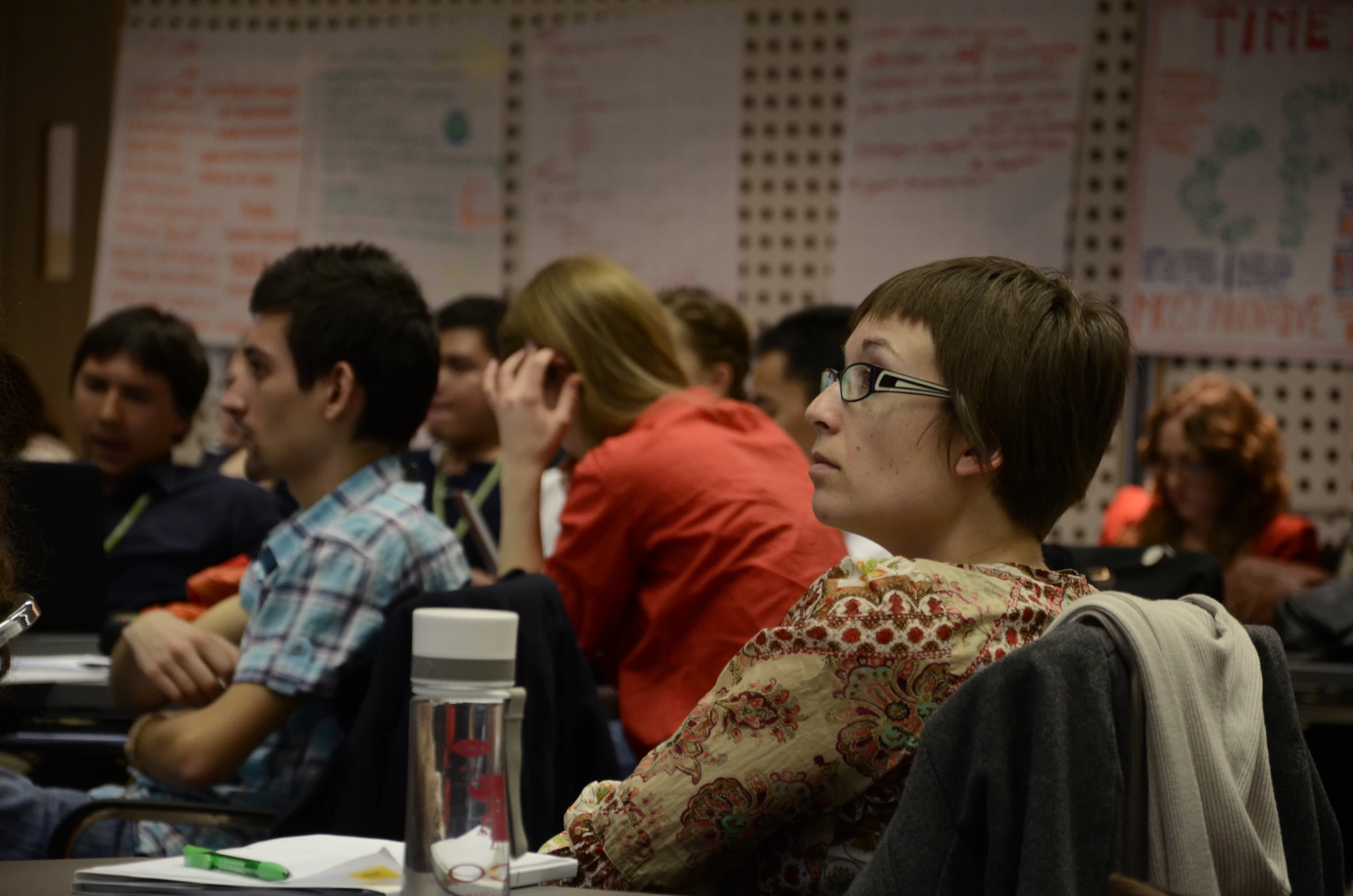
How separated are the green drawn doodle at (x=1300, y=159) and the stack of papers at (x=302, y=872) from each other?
3.38 metres

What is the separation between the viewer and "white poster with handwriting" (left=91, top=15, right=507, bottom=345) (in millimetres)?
4648

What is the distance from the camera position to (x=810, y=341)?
→ 141 inches

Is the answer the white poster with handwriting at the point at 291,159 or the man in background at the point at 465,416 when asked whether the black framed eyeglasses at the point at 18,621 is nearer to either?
the man in background at the point at 465,416

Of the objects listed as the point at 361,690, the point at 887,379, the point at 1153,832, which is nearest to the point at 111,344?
the point at 361,690

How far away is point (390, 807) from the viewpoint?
1494mm

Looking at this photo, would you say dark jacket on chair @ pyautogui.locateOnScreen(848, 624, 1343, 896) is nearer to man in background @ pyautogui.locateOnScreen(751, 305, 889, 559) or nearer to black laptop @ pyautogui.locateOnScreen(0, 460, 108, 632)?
black laptop @ pyautogui.locateOnScreen(0, 460, 108, 632)

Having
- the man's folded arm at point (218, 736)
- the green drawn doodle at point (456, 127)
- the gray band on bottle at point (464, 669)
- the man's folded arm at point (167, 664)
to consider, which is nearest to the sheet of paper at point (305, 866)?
the gray band on bottle at point (464, 669)

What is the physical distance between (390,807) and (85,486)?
125 cm

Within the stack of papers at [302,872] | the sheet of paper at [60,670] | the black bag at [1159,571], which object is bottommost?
the sheet of paper at [60,670]

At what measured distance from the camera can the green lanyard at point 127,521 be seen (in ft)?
10.1

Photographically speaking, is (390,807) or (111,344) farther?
(111,344)

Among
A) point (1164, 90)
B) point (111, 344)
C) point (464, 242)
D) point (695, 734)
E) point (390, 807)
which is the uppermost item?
point (1164, 90)

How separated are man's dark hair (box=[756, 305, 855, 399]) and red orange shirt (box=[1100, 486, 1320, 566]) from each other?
2.84 ft

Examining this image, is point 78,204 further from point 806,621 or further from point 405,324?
point 806,621
